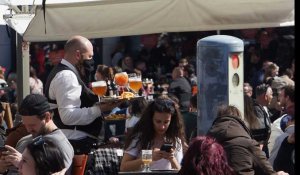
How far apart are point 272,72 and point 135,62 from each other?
736 cm

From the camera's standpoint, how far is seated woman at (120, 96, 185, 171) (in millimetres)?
7301

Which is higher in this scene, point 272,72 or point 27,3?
point 27,3

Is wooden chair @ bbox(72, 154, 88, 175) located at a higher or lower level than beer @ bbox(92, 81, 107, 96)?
lower

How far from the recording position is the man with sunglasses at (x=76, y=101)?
25.9 feet

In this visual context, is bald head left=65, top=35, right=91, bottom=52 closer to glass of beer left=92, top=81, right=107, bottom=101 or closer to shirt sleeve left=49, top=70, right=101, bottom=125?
shirt sleeve left=49, top=70, right=101, bottom=125

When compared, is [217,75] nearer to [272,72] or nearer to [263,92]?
[263,92]

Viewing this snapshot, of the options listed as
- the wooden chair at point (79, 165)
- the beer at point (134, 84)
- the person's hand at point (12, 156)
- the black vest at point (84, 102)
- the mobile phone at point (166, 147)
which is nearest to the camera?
the person's hand at point (12, 156)

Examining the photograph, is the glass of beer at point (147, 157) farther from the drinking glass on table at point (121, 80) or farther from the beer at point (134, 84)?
the beer at point (134, 84)

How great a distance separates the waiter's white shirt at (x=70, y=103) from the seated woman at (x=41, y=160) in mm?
2548

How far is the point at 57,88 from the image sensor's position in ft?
26.1

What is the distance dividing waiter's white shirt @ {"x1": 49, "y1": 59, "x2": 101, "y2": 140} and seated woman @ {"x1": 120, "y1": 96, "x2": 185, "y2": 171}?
63 cm

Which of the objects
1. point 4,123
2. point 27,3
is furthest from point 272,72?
point 27,3

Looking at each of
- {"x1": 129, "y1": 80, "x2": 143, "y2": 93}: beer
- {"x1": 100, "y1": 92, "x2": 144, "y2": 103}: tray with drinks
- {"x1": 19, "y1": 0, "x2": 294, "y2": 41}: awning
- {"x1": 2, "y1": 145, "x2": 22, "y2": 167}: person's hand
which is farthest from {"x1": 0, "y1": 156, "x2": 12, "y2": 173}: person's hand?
{"x1": 19, "y1": 0, "x2": 294, "y2": 41}: awning

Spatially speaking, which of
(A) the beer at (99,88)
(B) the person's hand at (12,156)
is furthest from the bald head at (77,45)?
(B) the person's hand at (12,156)
